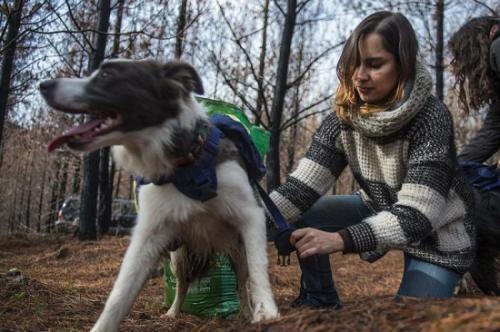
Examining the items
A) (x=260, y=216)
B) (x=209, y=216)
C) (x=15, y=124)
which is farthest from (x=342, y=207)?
(x=15, y=124)

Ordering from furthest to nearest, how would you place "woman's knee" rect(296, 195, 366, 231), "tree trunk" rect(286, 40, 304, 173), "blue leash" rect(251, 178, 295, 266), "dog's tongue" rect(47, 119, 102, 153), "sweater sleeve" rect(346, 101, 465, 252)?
1. "tree trunk" rect(286, 40, 304, 173)
2. "woman's knee" rect(296, 195, 366, 231)
3. "blue leash" rect(251, 178, 295, 266)
4. "sweater sleeve" rect(346, 101, 465, 252)
5. "dog's tongue" rect(47, 119, 102, 153)

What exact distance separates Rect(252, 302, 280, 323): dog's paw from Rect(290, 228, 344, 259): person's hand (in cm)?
29

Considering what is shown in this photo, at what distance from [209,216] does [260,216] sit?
0.29 meters

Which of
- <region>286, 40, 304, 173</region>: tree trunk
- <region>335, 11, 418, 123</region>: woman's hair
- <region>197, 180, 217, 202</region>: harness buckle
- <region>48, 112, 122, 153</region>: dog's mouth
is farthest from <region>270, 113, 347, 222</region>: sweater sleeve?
<region>286, 40, 304, 173</region>: tree trunk

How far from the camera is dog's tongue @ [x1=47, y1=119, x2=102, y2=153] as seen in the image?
213 centimetres

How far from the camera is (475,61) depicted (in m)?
3.48

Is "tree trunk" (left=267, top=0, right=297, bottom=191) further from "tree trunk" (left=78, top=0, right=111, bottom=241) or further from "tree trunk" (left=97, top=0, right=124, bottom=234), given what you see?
"tree trunk" (left=97, top=0, right=124, bottom=234)

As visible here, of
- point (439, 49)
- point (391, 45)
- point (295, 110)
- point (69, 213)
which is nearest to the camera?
point (391, 45)

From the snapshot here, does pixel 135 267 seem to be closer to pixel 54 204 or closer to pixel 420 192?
pixel 420 192

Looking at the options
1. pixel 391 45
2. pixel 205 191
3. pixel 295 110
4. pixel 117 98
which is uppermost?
pixel 295 110

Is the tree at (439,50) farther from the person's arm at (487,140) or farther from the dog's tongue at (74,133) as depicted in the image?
the dog's tongue at (74,133)

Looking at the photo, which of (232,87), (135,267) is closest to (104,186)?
(232,87)

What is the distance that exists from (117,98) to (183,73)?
1.47ft

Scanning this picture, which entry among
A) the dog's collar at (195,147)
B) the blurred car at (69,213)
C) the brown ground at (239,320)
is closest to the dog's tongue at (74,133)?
the dog's collar at (195,147)
